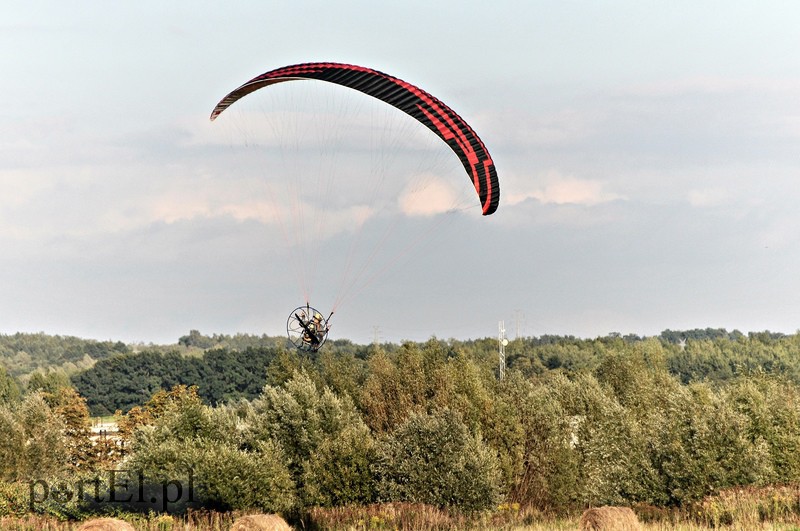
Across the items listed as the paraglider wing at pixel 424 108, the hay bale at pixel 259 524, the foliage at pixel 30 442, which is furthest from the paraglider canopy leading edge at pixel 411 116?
the foliage at pixel 30 442

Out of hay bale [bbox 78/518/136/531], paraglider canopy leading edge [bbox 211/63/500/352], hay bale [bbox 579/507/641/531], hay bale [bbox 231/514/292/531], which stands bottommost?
hay bale [bbox 579/507/641/531]

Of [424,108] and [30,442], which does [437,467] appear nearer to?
[424,108]

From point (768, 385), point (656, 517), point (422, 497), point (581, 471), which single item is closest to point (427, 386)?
point (581, 471)

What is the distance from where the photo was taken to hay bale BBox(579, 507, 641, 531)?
32.0 meters

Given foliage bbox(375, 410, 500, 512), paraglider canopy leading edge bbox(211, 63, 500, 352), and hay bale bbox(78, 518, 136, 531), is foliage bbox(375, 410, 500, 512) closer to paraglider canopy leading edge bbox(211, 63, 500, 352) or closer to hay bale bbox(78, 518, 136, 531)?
paraglider canopy leading edge bbox(211, 63, 500, 352)

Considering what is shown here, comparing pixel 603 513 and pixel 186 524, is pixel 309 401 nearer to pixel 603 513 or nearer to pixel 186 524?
pixel 186 524

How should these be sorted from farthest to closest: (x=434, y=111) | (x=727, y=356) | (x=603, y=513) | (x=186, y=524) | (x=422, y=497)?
(x=727, y=356)
(x=422, y=497)
(x=434, y=111)
(x=186, y=524)
(x=603, y=513)

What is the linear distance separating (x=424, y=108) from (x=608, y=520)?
16318mm

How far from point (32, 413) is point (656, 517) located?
172ft

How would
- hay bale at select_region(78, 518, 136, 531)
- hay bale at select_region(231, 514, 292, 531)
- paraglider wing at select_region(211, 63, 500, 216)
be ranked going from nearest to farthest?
1. hay bale at select_region(78, 518, 136, 531)
2. hay bale at select_region(231, 514, 292, 531)
3. paraglider wing at select_region(211, 63, 500, 216)

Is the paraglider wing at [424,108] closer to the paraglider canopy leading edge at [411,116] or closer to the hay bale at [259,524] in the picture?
the paraglider canopy leading edge at [411,116]

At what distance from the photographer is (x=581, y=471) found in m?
62.3

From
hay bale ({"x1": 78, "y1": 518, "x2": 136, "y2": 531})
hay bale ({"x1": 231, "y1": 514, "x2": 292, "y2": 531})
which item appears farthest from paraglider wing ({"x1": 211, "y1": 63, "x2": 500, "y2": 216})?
hay bale ({"x1": 78, "y1": 518, "x2": 136, "y2": 531})

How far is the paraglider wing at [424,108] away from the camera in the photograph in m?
38.3
